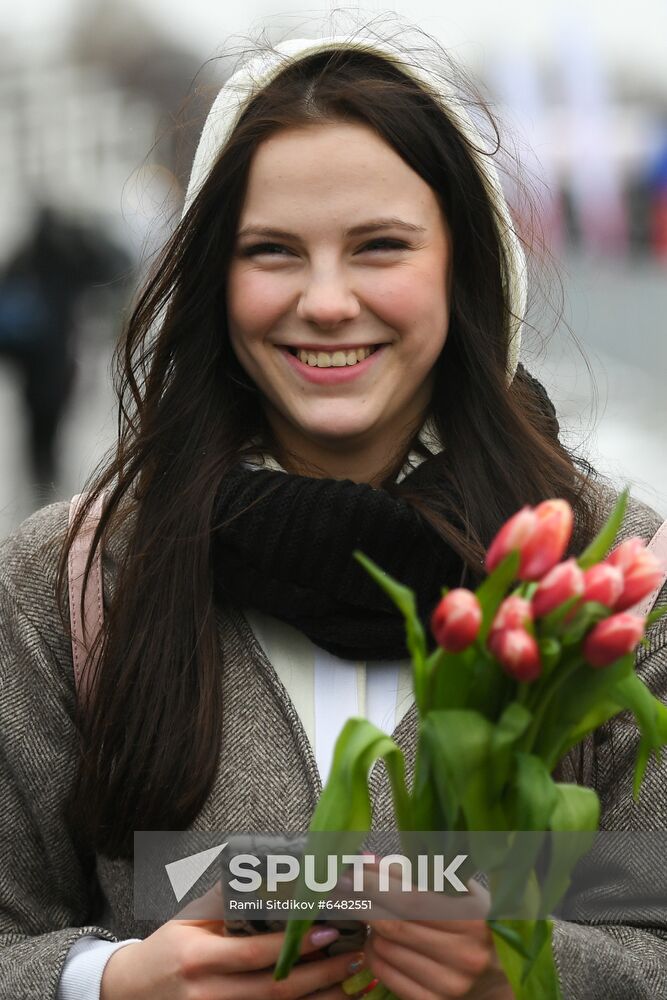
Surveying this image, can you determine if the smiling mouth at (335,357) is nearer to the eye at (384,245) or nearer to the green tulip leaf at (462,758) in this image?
the eye at (384,245)

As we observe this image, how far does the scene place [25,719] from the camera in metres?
2.22

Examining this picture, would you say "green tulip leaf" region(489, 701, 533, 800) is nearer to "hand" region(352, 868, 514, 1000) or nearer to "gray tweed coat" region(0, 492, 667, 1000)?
"hand" region(352, 868, 514, 1000)

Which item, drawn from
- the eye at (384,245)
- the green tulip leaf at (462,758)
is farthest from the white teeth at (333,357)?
the green tulip leaf at (462,758)

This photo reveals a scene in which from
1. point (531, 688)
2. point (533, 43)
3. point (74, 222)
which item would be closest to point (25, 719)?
point (531, 688)

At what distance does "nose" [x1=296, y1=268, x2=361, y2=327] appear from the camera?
2.16 meters

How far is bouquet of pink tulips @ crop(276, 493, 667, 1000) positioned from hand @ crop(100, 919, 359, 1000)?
20 centimetres

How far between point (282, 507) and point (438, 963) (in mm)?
730

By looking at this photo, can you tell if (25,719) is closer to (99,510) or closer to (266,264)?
(99,510)

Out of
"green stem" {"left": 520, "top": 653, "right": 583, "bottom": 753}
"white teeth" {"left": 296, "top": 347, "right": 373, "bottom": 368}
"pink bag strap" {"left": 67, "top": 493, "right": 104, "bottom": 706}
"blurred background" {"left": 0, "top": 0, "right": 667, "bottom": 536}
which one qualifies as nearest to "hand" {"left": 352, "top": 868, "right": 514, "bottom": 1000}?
"green stem" {"left": 520, "top": 653, "right": 583, "bottom": 753}

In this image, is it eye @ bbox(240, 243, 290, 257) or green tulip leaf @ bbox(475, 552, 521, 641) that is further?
eye @ bbox(240, 243, 290, 257)

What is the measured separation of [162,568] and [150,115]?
6.52 metres

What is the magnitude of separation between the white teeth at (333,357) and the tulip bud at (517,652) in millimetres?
895

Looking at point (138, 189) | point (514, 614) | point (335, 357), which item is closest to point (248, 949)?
point (514, 614)

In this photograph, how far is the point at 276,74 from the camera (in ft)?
7.73
